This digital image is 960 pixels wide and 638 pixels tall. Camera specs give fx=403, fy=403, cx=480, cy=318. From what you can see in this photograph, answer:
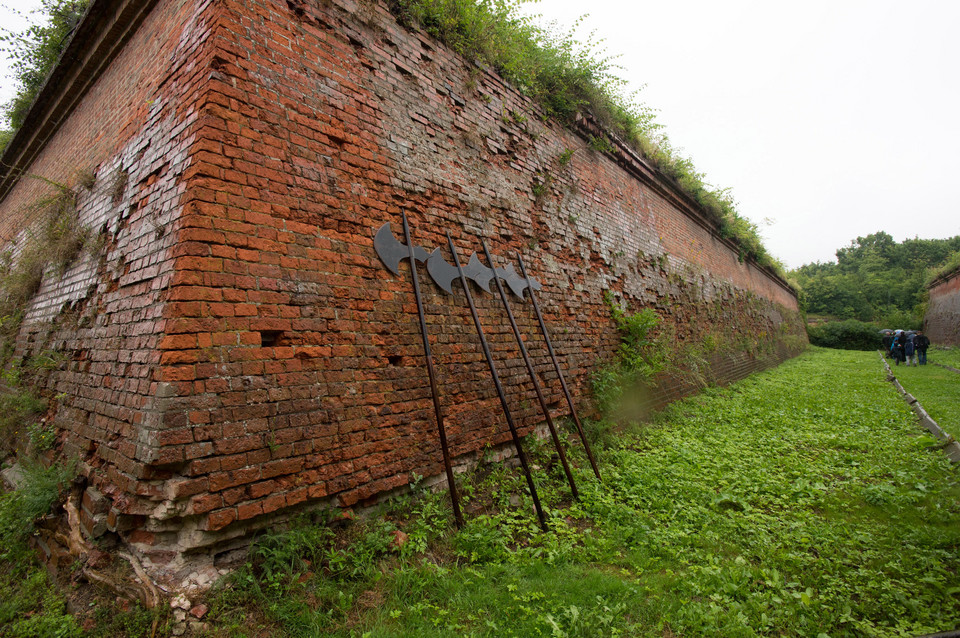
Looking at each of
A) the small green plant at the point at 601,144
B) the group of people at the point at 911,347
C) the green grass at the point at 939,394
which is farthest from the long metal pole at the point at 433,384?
the group of people at the point at 911,347

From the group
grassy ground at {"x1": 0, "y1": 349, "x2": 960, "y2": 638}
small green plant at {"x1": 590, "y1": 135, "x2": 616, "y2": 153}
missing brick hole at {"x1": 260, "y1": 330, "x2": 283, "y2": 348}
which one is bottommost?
grassy ground at {"x1": 0, "y1": 349, "x2": 960, "y2": 638}

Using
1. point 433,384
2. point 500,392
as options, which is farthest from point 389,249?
point 500,392

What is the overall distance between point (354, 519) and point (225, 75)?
3.05 m

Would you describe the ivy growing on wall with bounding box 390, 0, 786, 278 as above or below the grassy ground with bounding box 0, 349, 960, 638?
above

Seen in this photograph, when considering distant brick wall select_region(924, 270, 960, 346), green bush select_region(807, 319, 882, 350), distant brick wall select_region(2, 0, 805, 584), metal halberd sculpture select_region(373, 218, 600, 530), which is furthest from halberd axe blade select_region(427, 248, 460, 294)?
green bush select_region(807, 319, 882, 350)

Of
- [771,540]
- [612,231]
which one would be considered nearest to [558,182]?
[612,231]

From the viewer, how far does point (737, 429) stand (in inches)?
248

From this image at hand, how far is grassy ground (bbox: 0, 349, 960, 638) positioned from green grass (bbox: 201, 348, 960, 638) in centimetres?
1

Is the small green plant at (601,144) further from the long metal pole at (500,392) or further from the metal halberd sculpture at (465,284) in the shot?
the long metal pole at (500,392)

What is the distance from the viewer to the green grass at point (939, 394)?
570 cm

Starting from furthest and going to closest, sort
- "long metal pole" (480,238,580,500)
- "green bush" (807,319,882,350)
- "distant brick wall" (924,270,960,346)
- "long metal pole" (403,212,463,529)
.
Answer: "green bush" (807,319,882,350) < "distant brick wall" (924,270,960,346) < "long metal pole" (480,238,580,500) < "long metal pole" (403,212,463,529)

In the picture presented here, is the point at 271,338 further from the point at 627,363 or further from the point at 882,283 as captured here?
the point at 882,283

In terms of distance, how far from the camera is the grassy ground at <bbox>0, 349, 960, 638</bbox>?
87.1 inches

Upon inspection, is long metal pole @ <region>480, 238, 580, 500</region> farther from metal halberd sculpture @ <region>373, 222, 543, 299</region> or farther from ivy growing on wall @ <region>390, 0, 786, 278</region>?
ivy growing on wall @ <region>390, 0, 786, 278</region>
